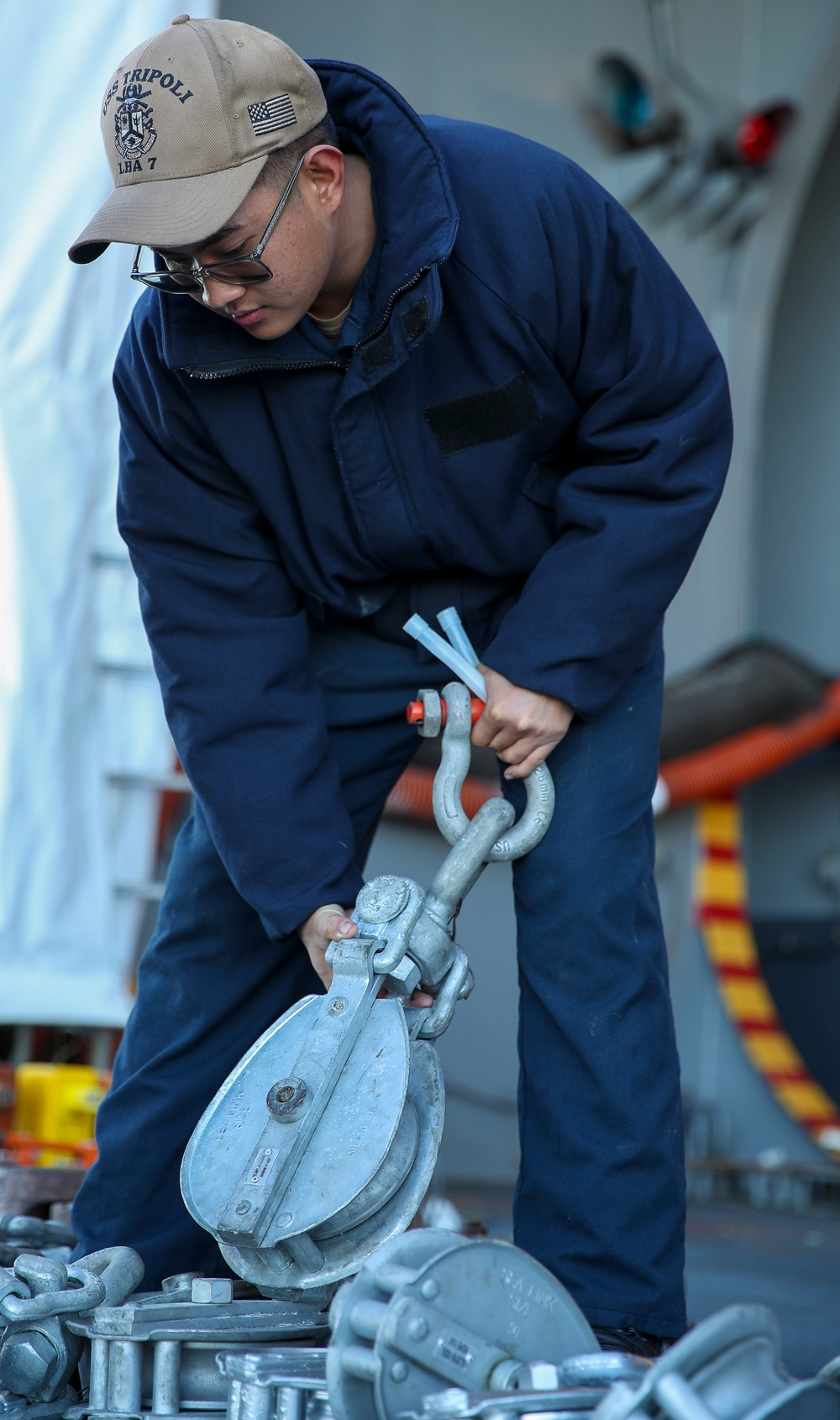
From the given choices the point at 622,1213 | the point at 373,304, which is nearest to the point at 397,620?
the point at 373,304

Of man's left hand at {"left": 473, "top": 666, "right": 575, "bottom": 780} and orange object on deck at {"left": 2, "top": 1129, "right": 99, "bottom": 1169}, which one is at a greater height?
man's left hand at {"left": 473, "top": 666, "right": 575, "bottom": 780}

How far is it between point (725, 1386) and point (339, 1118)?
0.47m

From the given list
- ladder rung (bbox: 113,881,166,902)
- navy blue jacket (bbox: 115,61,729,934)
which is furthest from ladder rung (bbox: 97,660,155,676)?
navy blue jacket (bbox: 115,61,729,934)

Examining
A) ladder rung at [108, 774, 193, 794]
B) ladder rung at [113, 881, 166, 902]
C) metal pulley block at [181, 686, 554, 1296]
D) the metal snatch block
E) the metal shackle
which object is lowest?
ladder rung at [113, 881, 166, 902]

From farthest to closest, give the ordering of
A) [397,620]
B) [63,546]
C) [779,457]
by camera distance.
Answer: [779,457] → [63,546] → [397,620]

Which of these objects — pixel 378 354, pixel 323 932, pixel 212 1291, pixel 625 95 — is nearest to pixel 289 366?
pixel 378 354

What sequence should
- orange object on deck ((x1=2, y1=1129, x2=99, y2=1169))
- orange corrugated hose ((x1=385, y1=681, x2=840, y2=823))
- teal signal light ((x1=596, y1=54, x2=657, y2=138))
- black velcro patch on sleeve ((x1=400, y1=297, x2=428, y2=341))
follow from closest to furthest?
black velcro patch on sleeve ((x1=400, y1=297, x2=428, y2=341))
orange object on deck ((x1=2, y1=1129, x2=99, y2=1169))
orange corrugated hose ((x1=385, y1=681, x2=840, y2=823))
teal signal light ((x1=596, y1=54, x2=657, y2=138))

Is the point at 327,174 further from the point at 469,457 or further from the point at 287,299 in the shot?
the point at 469,457

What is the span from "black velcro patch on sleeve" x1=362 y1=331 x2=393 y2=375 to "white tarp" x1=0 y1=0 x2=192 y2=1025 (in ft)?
6.00

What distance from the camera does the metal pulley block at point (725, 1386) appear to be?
3.04 feet

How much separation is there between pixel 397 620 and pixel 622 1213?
0.75 meters

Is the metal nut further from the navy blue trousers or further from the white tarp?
the white tarp

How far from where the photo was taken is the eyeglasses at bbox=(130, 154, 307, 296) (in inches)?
59.0

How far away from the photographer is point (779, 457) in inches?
242
